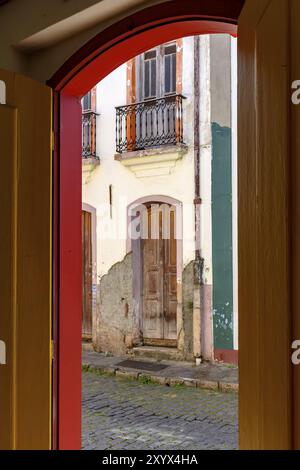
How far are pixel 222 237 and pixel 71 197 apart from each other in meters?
6.28

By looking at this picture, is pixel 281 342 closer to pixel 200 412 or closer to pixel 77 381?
pixel 77 381

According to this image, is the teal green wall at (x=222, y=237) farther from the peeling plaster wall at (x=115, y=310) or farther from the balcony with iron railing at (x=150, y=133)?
the peeling plaster wall at (x=115, y=310)

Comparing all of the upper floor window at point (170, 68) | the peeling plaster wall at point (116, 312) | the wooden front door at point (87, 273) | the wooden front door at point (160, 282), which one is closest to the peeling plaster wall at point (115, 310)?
the peeling plaster wall at point (116, 312)

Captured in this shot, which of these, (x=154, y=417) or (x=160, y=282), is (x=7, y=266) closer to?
(x=154, y=417)

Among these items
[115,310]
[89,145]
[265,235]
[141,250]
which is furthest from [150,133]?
[265,235]

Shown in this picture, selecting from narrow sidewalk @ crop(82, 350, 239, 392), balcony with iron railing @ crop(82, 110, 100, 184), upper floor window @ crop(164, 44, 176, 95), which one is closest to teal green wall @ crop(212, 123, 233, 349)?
narrow sidewalk @ crop(82, 350, 239, 392)

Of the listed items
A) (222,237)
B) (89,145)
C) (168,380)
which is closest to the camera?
(168,380)

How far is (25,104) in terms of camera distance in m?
2.80

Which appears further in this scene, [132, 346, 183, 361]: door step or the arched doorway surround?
the arched doorway surround

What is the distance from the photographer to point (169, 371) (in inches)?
352

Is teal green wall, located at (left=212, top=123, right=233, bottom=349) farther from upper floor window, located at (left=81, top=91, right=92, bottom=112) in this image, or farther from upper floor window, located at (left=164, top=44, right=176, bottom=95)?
upper floor window, located at (left=81, top=91, right=92, bottom=112)

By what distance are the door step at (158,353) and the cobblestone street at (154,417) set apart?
4.16 ft

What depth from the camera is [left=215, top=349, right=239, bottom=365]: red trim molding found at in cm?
912

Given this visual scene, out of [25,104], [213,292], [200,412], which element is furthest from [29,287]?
[213,292]
